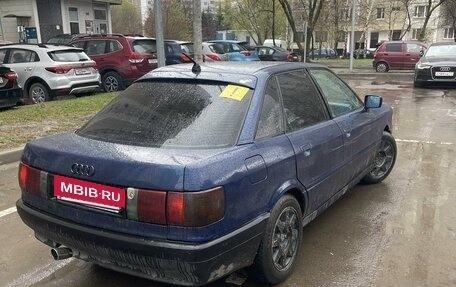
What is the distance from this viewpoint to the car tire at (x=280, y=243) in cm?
300

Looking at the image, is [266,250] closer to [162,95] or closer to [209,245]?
[209,245]

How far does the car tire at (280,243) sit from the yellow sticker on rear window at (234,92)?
2.57ft

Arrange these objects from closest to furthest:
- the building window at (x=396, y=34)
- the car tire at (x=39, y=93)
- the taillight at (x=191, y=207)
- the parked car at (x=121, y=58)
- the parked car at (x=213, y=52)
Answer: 1. the taillight at (x=191, y=207)
2. the car tire at (x=39, y=93)
3. the parked car at (x=121, y=58)
4. the parked car at (x=213, y=52)
5. the building window at (x=396, y=34)

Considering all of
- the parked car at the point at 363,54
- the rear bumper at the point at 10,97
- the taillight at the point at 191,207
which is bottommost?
the parked car at the point at 363,54

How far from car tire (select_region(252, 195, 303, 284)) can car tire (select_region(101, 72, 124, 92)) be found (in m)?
10.9

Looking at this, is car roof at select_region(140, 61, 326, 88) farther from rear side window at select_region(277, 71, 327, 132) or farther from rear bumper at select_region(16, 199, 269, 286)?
rear bumper at select_region(16, 199, 269, 286)

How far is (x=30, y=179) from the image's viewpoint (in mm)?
3059

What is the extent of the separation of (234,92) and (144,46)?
Answer: 36.1ft

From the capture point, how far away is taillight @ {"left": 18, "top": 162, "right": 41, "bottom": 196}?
2.99 metres

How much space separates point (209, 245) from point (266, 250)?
0.59 meters

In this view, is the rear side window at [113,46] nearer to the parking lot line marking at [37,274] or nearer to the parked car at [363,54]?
the parking lot line marking at [37,274]

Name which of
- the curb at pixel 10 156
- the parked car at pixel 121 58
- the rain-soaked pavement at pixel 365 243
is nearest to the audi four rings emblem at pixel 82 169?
the rain-soaked pavement at pixel 365 243

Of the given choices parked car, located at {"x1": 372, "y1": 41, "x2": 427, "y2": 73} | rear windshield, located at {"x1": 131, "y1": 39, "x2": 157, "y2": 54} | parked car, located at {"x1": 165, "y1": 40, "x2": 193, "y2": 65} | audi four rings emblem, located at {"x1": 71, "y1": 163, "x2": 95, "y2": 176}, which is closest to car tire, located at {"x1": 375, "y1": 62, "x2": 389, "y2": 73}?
parked car, located at {"x1": 372, "y1": 41, "x2": 427, "y2": 73}

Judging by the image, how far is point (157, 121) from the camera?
312cm
